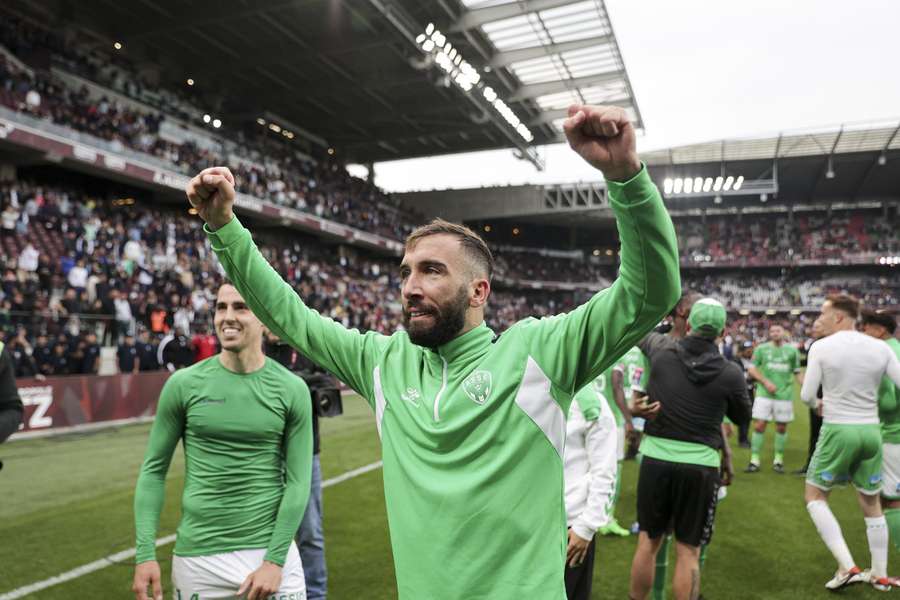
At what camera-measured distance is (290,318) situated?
7.26 ft

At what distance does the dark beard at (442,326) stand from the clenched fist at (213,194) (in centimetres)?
66

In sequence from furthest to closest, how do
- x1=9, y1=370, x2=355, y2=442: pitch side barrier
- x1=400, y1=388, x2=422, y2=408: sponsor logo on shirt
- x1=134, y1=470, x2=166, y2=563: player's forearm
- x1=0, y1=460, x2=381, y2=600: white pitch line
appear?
x1=9, y1=370, x2=355, y2=442: pitch side barrier
x1=0, y1=460, x2=381, y2=600: white pitch line
x1=134, y1=470, x2=166, y2=563: player's forearm
x1=400, y1=388, x2=422, y2=408: sponsor logo on shirt

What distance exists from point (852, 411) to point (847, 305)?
87 cm

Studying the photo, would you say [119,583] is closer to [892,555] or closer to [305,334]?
[305,334]

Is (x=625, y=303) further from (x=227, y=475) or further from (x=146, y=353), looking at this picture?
(x=146, y=353)

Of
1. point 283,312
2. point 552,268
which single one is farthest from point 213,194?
point 552,268

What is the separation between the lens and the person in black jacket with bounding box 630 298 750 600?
4.07 meters

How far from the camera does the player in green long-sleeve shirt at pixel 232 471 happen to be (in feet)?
9.18

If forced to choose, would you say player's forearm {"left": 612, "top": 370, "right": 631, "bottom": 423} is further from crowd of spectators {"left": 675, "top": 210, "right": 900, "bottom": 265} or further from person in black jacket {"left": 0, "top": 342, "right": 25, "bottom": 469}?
crowd of spectators {"left": 675, "top": 210, "right": 900, "bottom": 265}

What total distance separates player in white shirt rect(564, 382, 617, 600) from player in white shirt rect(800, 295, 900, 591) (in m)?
2.53

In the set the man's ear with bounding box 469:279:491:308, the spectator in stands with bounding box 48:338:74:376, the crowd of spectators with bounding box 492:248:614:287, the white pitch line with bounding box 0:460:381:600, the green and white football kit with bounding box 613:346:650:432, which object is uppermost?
the crowd of spectators with bounding box 492:248:614:287

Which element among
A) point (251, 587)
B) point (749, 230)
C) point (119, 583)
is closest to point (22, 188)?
point (119, 583)

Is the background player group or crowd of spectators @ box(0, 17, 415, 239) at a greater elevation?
crowd of spectators @ box(0, 17, 415, 239)

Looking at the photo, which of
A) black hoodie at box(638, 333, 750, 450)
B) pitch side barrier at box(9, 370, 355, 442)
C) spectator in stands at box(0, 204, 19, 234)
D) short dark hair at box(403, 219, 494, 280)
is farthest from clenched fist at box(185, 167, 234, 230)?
spectator in stands at box(0, 204, 19, 234)
